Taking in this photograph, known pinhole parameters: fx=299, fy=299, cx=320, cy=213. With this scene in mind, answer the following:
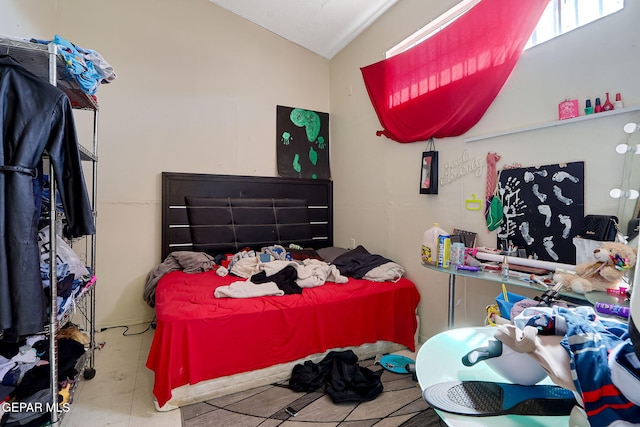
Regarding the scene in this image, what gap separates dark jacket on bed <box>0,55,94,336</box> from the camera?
1.09 metres

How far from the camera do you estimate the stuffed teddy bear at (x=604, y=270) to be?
1.18 m

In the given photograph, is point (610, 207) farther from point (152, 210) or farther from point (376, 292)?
point (152, 210)

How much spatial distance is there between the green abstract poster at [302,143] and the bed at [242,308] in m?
0.25

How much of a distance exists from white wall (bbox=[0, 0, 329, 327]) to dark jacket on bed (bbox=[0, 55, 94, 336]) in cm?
171

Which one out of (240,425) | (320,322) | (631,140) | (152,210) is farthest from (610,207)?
(152,210)

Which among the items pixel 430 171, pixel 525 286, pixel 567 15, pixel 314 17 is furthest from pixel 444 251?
pixel 314 17

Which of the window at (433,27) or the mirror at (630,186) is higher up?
the window at (433,27)

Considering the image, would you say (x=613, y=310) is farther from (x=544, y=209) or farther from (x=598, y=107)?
(x=598, y=107)

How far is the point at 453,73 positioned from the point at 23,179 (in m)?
2.46

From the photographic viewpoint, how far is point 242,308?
1.84 m

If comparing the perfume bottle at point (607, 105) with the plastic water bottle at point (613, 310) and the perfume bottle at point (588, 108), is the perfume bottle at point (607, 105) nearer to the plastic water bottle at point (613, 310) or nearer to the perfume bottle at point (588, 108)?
the perfume bottle at point (588, 108)

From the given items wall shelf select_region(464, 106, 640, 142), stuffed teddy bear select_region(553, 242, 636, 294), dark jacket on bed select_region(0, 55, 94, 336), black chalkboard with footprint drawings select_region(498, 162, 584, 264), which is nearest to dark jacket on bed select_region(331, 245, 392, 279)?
black chalkboard with footprint drawings select_region(498, 162, 584, 264)

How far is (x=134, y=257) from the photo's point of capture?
286cm

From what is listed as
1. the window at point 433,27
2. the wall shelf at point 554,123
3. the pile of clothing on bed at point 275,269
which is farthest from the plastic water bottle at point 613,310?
the window at point 433,27
